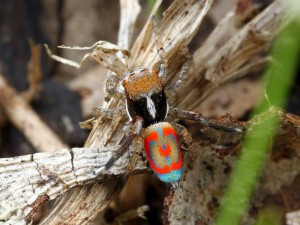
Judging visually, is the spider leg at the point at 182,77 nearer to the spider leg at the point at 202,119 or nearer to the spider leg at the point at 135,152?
the spider leg at the point at 202,119

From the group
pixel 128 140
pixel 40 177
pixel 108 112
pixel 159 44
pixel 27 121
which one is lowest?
pixel 40 177

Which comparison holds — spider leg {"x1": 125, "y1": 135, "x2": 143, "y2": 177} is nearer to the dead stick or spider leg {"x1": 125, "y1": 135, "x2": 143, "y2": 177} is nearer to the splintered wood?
the splintered wood

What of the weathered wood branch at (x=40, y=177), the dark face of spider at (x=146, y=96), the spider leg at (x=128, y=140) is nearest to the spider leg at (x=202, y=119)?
the dark face of spider at (x=146, y=96)

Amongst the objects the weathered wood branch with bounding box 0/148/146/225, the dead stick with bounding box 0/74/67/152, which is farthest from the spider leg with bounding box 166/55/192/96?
the dead stick with bounding box 0/74/67/152

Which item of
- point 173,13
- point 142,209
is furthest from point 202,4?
point 142,209

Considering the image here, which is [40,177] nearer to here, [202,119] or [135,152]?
[135,152]

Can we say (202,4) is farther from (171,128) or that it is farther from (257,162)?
(257,162)

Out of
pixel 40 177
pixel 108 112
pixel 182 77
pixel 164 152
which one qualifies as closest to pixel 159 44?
pixel 182 77
